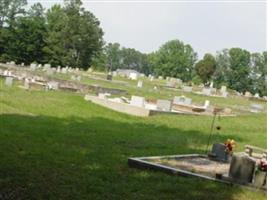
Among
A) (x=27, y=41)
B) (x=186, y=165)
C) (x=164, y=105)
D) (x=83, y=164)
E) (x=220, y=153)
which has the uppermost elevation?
(x=27, y=41)

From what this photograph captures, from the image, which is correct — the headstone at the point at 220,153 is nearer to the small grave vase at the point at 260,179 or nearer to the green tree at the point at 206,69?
the small grave vase at the point at 260,179

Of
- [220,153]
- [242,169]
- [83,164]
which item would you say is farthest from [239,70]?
[83,164]

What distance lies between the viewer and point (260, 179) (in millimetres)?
9086

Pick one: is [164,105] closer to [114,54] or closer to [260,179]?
[260,179]

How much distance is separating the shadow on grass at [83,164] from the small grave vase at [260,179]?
1.88 ft

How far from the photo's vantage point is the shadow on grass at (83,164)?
745cm

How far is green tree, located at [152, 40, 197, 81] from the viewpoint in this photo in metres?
105

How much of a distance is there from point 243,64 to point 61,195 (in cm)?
9363

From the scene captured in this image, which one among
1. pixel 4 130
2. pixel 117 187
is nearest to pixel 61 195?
pixel 117 187

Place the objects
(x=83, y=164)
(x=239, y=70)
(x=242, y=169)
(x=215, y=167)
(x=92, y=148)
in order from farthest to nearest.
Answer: (x=239, y=70) → (x=92, y=148) → (x=215, y=167) → (x=83, y=164) → (x=242, y=169)

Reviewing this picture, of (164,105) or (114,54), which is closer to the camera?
(164,105)

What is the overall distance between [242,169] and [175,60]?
319ft

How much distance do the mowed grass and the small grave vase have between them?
12.1 inches

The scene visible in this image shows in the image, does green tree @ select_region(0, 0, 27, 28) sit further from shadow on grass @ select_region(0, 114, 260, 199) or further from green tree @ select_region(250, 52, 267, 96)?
shadow on grass @ select_region(0, 114, 260, 199)
